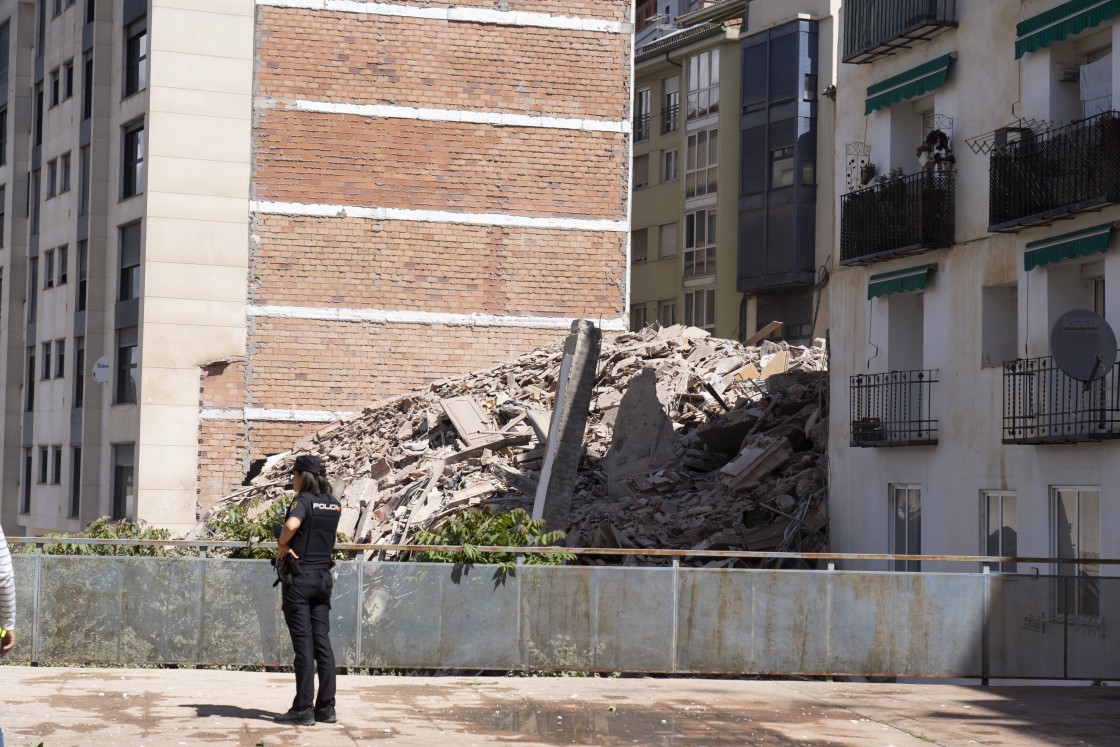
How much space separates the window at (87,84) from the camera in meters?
43.2

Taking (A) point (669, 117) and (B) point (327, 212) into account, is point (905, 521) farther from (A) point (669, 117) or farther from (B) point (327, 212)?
(A) point (669, 117)

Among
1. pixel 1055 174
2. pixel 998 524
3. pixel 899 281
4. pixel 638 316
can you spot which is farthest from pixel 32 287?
pixel 1055 174

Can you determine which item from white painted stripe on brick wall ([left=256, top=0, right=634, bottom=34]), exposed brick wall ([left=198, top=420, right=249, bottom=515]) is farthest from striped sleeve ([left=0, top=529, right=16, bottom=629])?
white painted stripe on brick wall ([left=256, top=0, right=634, bottom=34])

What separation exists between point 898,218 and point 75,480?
25571mm

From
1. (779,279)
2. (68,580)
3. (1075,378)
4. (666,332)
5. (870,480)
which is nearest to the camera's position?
(68,580)

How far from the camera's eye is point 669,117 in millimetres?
61281

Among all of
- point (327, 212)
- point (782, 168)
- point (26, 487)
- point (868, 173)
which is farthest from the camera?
point (782, 168)

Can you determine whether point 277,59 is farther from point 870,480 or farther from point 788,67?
point 788,67

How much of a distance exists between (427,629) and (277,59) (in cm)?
2354

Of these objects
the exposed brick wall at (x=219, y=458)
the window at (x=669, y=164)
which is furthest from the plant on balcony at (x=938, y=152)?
the window at (x=669, y=164)

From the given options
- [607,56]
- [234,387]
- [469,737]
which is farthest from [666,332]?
[469,737]

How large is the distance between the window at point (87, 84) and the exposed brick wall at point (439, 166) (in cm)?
899

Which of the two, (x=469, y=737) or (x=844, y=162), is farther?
(x=844, y=162)

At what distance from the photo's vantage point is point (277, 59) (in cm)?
3681
